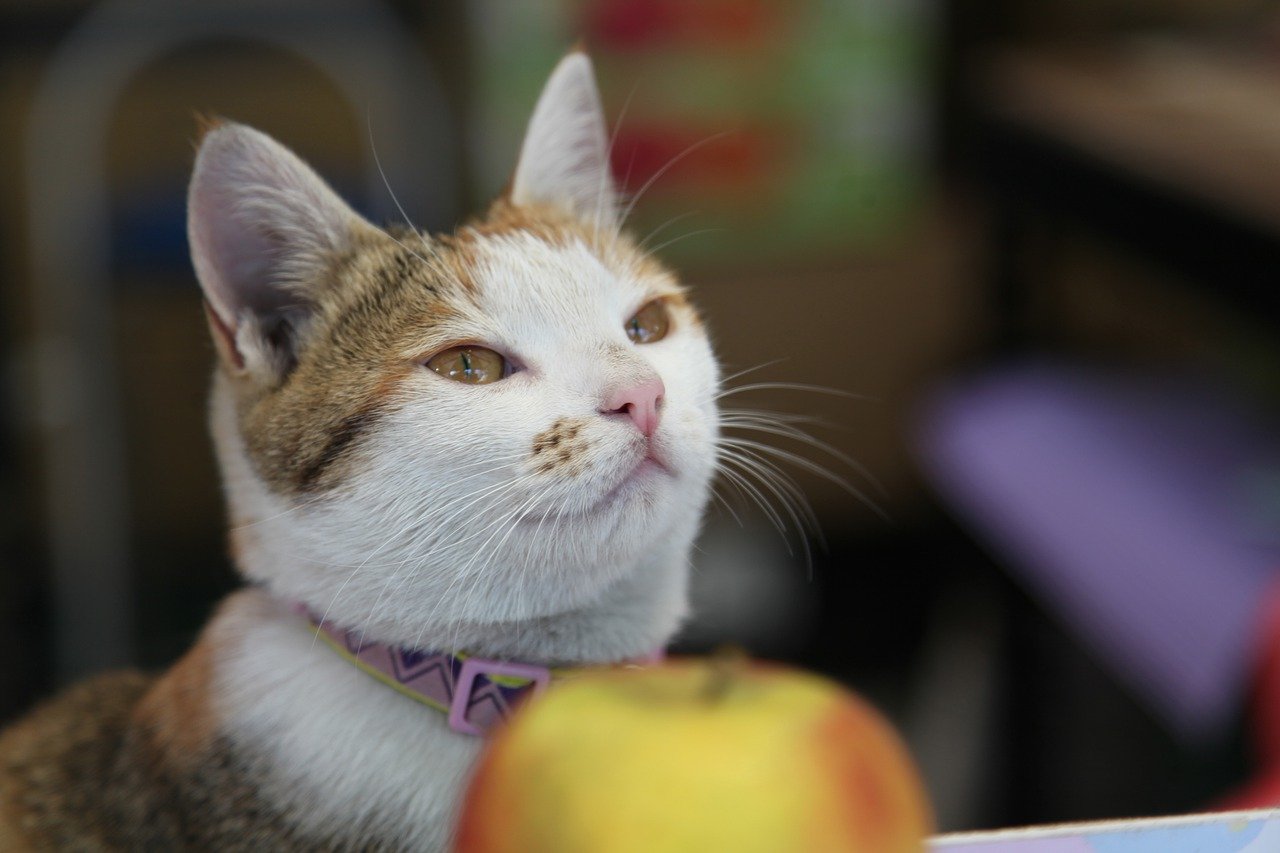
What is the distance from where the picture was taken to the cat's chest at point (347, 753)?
0.40m

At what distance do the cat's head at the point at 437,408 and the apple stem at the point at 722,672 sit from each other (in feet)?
0.29

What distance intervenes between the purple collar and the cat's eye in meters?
0.15

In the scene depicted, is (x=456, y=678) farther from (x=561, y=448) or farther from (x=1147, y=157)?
(x=1147, y=157)

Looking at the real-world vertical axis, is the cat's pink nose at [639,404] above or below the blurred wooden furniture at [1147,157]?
above

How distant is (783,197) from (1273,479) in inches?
45.3

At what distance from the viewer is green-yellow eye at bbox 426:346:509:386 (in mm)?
442

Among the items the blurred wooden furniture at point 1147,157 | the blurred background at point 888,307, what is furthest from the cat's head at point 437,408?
the blurred wooden furniture at point 1147,157

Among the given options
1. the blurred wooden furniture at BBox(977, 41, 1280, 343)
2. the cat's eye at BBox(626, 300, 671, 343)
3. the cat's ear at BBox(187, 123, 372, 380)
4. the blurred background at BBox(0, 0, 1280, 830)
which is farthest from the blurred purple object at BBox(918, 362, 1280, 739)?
the cat's ear at BBox(187, 123, 372, 380)

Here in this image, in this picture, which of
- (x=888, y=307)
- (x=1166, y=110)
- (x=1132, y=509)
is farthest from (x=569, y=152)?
(x=888, y=307)

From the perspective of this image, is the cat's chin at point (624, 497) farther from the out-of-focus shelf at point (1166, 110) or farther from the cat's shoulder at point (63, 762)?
the out-of-focus shelf at point (1166, 110)

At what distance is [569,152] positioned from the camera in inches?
20.4

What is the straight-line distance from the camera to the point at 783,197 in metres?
2.32

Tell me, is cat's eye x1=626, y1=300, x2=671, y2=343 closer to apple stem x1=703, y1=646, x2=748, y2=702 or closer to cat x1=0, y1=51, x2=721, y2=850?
cat x1=0, y1=51, x2=721, y2=850

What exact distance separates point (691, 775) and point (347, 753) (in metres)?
0.16
